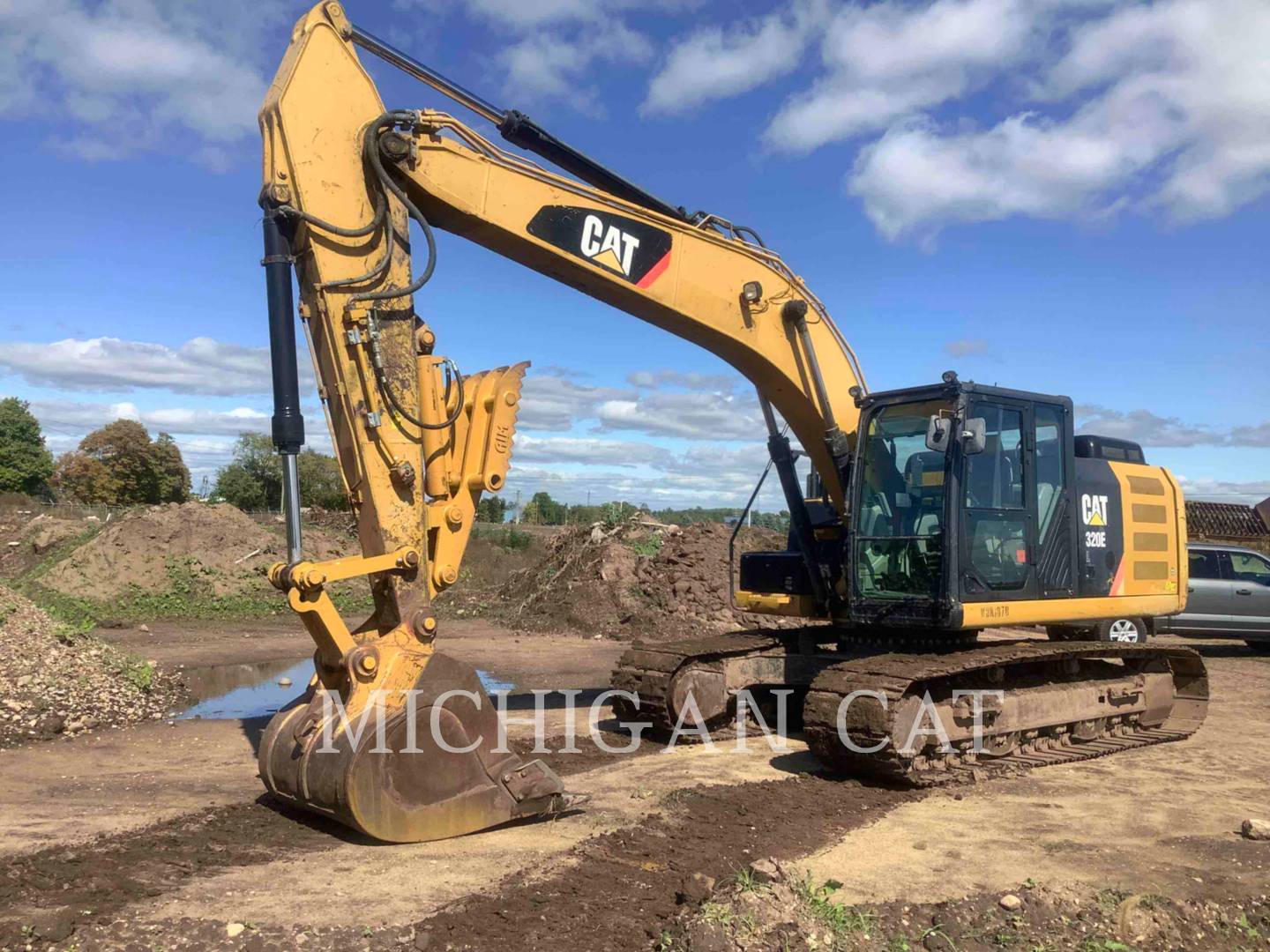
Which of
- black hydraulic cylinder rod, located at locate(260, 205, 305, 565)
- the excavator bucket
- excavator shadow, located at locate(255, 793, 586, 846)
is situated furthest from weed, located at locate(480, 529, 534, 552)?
black hydraulic cylinder rod, located at locate(260, 205, 305, 565)

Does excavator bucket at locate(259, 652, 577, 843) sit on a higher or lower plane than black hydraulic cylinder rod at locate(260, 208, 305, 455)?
lower

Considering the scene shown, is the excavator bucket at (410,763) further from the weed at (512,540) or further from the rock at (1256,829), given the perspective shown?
the weed at (512,540)

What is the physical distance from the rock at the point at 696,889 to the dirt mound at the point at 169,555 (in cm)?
1920

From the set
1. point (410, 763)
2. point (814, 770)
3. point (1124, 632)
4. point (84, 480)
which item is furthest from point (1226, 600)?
point (84, 480)

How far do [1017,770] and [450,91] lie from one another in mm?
6599

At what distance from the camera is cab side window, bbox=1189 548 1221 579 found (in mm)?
15625

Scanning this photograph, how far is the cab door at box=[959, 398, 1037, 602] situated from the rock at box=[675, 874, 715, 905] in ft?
11.7

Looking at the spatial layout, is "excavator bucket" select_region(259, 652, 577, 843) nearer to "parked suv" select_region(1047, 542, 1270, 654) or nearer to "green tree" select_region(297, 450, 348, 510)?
"parked suv" select_region(1047, 542, 1270, 654)

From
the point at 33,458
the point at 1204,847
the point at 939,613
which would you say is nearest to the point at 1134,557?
the point at 939,613

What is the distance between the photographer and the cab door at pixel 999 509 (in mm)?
7719

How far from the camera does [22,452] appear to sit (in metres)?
54.5

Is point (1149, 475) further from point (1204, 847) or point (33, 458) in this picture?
point (33, 458)

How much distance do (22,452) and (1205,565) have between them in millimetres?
56680

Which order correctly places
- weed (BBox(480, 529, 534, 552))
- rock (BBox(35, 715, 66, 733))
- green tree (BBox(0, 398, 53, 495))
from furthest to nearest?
green tree (BBox(0, 398, 53, 495)) → weed (BBox(480, 529, 534, 552)) → rock (BBox(35, 715, 66, 733))
